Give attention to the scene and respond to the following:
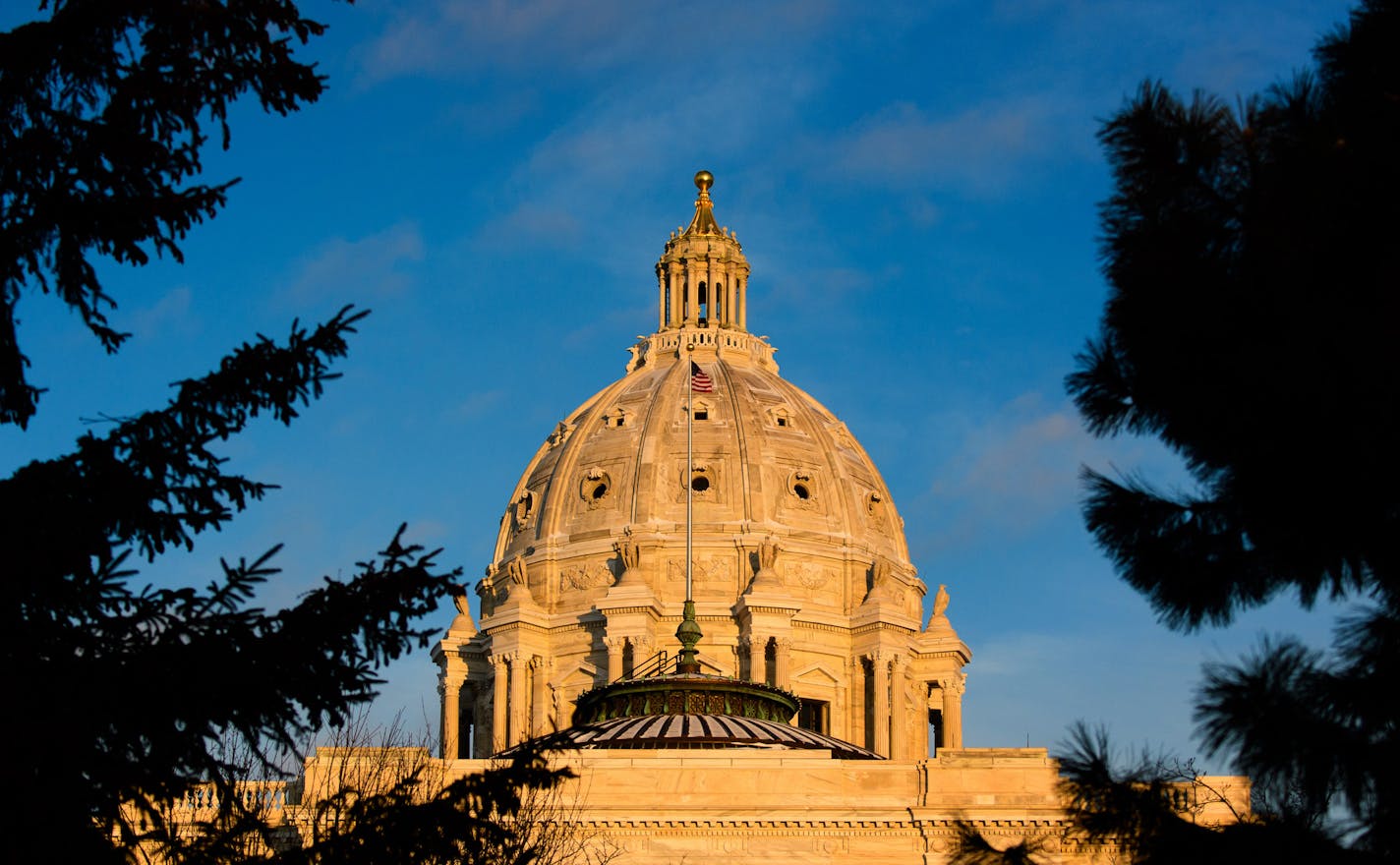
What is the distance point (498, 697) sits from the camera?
325 feet

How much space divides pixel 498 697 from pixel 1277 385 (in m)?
85.1

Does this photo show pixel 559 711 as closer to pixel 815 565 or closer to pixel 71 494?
pixel 815 565

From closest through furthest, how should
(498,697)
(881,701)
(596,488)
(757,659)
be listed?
1. (757,659)
2. (881,701)
3. (498,697)
4. (596,488)

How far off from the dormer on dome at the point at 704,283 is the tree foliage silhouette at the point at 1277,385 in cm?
9649

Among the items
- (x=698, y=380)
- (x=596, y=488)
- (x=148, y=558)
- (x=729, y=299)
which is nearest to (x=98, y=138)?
(x=148, y=558)

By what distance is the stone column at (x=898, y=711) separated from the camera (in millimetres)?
96812

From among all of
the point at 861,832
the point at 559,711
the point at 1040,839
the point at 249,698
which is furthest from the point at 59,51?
the point at 559,711

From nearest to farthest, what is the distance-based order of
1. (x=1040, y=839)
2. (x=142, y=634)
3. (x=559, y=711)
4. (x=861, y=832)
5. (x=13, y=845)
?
(x=13, y=845) → (x=142, y=634) → (x=1040, y=839) → (x=861, y=832) → (x=559, y=711)

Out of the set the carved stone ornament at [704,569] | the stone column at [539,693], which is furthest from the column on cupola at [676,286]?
the stone column at [539,693]

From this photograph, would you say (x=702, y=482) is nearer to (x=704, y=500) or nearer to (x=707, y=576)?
(x=704, y=500)

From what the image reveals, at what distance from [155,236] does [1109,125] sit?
6.99 meters

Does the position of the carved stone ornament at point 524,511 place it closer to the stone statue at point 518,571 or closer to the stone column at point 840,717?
the stone statue at point 518,571

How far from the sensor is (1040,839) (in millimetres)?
17344

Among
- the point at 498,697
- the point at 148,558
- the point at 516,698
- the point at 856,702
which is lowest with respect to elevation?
the point at 148,558
